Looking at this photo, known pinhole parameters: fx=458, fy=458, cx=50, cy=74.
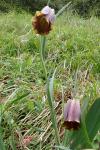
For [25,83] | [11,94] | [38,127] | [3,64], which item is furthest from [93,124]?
[3,64]

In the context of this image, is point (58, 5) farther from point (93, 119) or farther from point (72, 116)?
point (72, 116)

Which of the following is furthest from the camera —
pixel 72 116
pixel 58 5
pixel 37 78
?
pixel 58 5

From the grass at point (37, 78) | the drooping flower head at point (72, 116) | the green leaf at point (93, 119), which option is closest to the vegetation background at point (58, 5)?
the grass at point (37, 78)

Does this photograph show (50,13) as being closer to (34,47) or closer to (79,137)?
(79,137)

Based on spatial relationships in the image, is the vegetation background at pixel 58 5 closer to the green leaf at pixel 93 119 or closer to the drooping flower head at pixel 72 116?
the green leaf at pixel 93 119

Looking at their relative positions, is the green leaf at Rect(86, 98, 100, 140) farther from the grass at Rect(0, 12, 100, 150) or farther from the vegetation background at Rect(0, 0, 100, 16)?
the vegetation background at Rect(0, 0, 100, 16)

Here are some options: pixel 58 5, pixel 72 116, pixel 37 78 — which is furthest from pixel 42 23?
pixel 58 5
